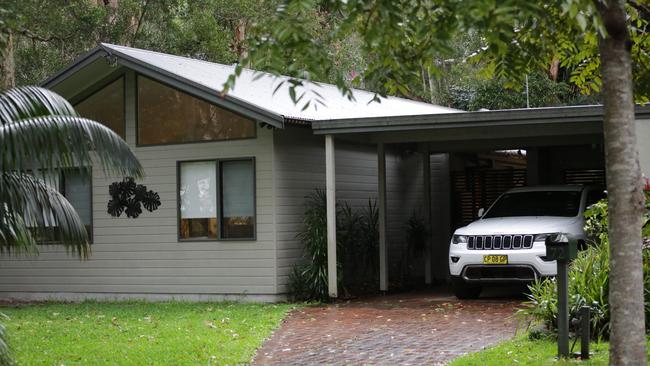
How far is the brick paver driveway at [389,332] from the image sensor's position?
9898 mm

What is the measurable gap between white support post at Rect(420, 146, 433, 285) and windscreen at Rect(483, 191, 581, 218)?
2512 mm

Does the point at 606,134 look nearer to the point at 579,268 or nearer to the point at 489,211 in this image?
the point at 579,268

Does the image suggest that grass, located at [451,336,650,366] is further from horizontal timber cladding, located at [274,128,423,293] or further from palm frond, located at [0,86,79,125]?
horizontal timber cladding, located at [274,128,423,293]

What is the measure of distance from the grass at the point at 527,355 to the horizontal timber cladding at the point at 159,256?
20.4ft

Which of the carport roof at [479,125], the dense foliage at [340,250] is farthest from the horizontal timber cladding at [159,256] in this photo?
the carport roof at [479,125]

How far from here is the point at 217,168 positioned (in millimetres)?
15812

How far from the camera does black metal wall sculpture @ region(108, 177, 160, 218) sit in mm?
16453

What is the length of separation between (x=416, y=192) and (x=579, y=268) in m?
9.42

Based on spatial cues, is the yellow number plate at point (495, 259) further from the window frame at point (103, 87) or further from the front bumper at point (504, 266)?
the window frame at point (103, 87)

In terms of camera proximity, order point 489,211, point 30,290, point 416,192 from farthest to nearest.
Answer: point 416,192 → point 30,290 → point 489,211

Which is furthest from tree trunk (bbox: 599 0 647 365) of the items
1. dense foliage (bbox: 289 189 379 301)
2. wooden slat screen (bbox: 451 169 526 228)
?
wooden slat screen (bbox: 451 169 526 228)

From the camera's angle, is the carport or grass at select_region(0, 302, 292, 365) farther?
the carport

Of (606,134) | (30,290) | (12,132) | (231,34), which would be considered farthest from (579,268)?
(231,34)

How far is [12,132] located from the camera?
25.9ft
